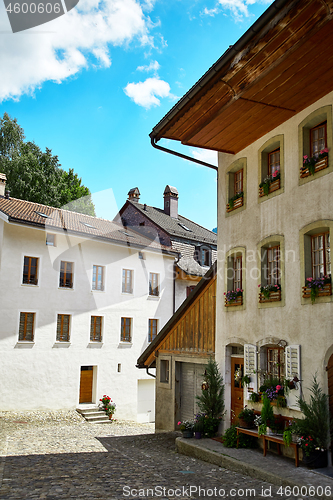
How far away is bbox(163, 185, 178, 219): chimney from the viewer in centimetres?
3125

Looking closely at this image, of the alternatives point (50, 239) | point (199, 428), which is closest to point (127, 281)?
point (50, 239)

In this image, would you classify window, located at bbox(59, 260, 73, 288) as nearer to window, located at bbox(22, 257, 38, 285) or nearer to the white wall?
the white wall

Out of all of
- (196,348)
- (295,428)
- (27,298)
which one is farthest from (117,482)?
(27,298)

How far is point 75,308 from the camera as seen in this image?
2127cm

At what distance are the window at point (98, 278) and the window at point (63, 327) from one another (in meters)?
2.16

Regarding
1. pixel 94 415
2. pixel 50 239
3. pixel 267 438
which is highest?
pixel 50 239

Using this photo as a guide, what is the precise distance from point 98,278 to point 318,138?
15072mm

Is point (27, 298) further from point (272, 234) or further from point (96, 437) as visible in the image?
point (272, 234)

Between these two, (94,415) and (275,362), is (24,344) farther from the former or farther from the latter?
(275,362)

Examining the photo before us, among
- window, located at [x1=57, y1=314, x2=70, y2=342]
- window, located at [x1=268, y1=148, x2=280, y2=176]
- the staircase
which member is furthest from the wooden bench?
window, located at [x1=57, y1=314, x2=70, y2=342]

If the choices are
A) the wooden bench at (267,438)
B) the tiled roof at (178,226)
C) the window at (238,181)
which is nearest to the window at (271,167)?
the window at (238,181)

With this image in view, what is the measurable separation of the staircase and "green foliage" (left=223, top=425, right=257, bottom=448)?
11041 millimetres

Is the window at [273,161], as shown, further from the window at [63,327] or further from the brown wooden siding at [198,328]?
the window at [63,327]

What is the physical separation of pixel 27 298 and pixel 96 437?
7382 millimetres
